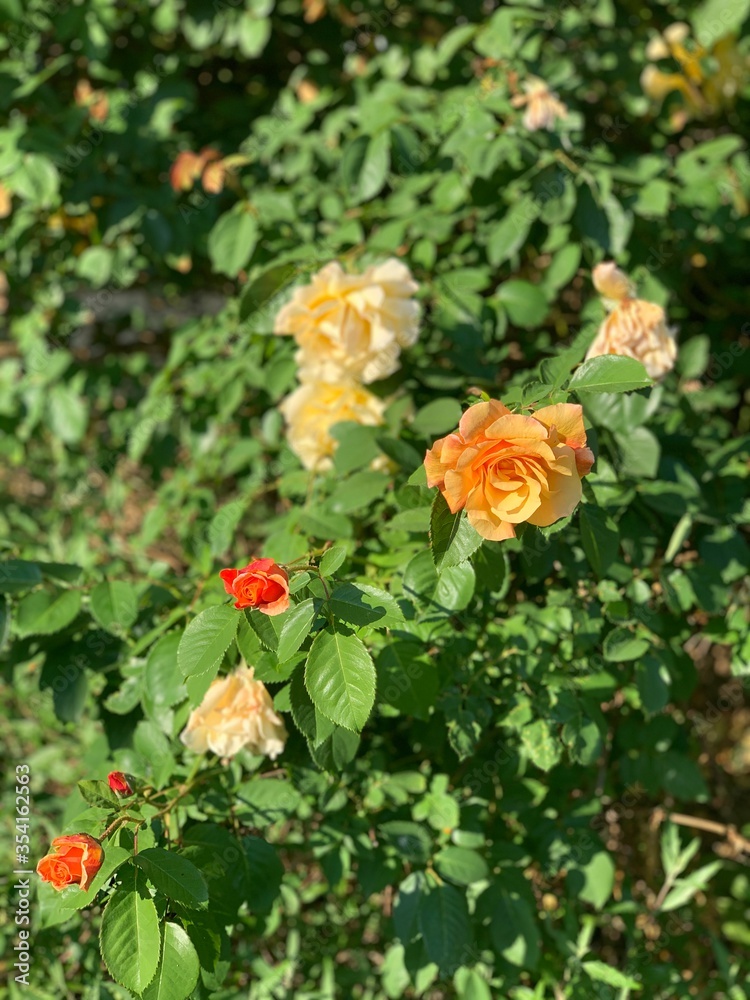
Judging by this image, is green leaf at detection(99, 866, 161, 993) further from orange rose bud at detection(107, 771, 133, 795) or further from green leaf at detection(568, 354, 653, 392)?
green leaf at detection(568, 354, 653, 392)

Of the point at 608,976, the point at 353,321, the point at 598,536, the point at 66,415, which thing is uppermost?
the point at 353,321

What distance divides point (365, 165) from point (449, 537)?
1143 mm

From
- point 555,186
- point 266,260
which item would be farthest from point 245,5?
point 555,186

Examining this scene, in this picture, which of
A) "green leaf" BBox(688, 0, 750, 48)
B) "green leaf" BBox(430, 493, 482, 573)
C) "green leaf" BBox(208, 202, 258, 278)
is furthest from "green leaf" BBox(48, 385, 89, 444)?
"green leaf" BBox(688, 0, 750, 48)

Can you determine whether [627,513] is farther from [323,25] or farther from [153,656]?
[323,25]

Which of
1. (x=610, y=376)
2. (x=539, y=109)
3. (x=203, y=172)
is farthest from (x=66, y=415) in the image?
(x=610, y=376)

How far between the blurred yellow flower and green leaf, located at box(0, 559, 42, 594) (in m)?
2.09

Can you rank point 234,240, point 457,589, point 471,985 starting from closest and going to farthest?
1. point 457,589
2. point 471,985
3. point 234,240

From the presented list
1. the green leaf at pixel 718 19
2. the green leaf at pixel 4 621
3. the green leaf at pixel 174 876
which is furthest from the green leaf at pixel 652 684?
the green leaf at pixel 718 19

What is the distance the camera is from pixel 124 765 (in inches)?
52.6

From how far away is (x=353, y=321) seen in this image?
54.2 inches

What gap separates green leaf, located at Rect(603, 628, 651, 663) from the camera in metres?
1.31

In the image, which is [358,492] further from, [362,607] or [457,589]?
[362,607]

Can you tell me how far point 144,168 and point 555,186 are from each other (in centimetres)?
131
